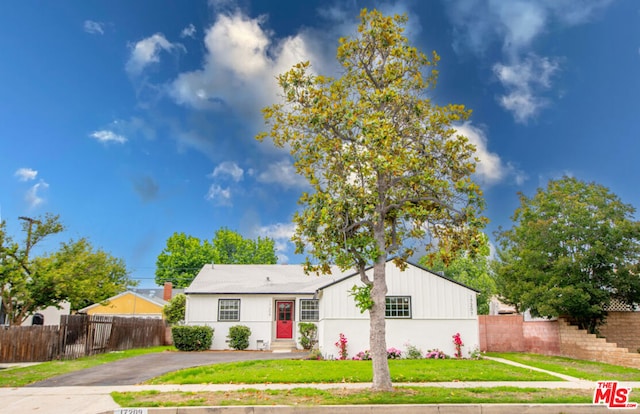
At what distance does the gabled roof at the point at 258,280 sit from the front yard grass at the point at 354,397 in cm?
1449

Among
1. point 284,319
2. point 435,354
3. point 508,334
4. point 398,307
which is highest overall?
point 398,307

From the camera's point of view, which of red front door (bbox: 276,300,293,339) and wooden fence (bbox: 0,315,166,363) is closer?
wooden fence (bbox: 0,315,166,363)

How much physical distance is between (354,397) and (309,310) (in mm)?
16957

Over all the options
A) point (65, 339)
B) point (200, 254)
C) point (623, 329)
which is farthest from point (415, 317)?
point (200, 254)

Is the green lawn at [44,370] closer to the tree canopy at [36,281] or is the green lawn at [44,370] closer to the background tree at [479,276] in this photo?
the tree canopy at [36,281]

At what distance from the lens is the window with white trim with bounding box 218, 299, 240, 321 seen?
26109mm

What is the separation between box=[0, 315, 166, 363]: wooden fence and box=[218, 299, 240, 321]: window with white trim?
4797mm

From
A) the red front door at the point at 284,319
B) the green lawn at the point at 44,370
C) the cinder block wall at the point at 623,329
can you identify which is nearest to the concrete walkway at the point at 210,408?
the green lawn at the point at 44,370

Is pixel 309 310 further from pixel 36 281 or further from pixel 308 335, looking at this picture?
pixel 36 281

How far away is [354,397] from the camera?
9711 millimetres

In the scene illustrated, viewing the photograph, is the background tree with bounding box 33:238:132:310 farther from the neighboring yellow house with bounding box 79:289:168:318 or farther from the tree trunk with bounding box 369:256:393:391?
the tree trunk with bounding box 369:256:393:391

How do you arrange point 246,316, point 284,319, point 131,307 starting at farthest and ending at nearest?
point 131,307, point 284,319, point 246,316

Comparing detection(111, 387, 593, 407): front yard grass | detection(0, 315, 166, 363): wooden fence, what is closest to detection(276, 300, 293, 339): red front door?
detection(0, 315, 166, 363): wooden fence

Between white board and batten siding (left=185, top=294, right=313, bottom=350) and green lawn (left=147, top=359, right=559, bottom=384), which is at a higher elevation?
white board and batten siding (left=185, top=294, right=313, bottom=350)
